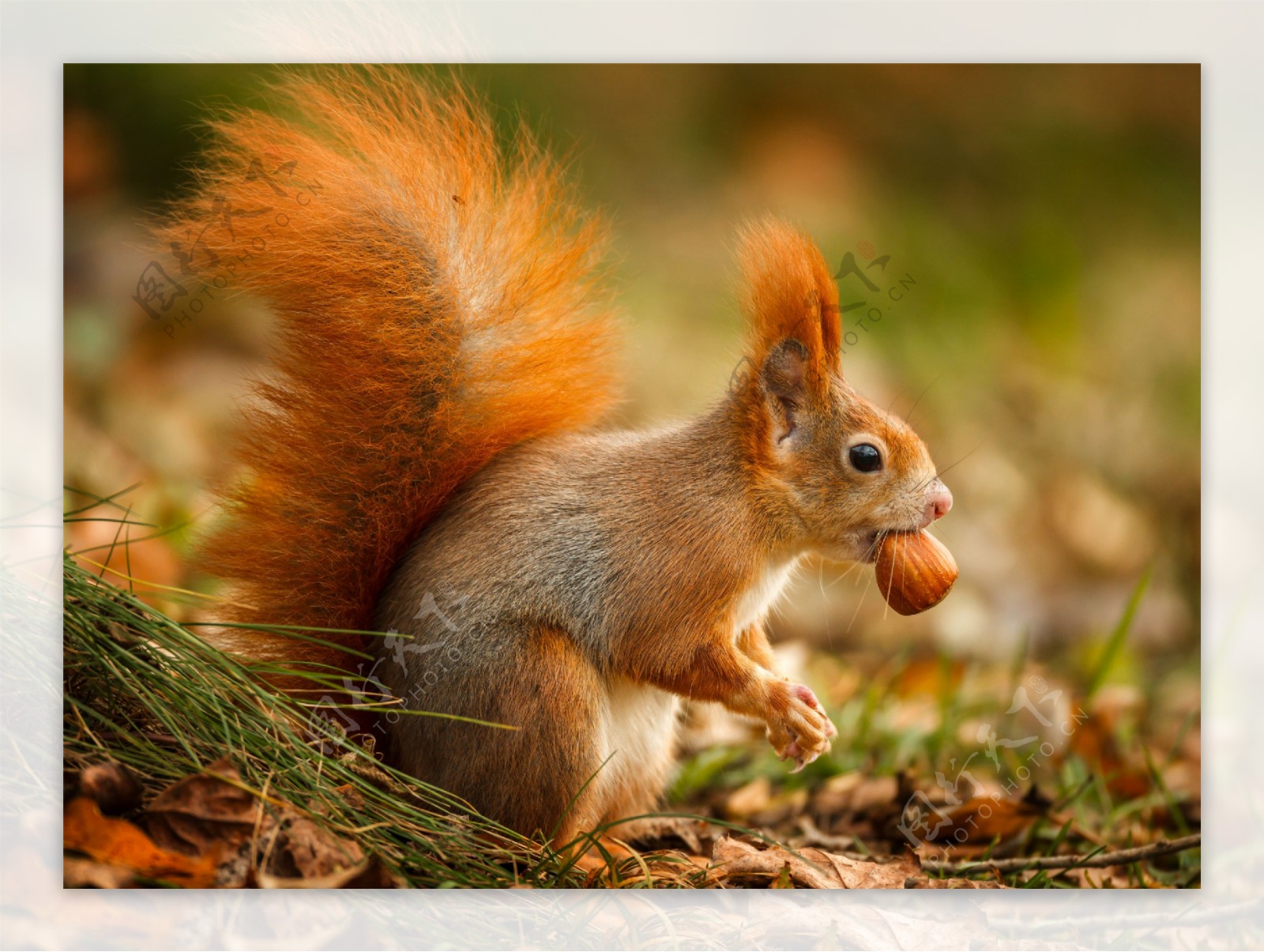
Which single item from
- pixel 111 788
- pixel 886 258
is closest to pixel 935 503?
pixel 886 258

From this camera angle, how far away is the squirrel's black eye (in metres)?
1.65

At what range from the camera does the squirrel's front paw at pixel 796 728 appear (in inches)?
63.6

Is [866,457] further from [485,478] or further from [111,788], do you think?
[111,788]

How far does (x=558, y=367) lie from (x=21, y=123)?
38.9 inches

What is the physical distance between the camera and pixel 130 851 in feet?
5.02

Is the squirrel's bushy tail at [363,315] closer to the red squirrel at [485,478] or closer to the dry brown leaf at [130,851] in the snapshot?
the red squirrel at [485,478]

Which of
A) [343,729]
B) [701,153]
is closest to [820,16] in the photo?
[701,153]

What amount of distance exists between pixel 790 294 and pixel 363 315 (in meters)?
0.66

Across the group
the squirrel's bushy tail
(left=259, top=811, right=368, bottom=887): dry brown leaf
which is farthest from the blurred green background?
(left=259, top=811, right=368, bottom=887): dry brown leaf

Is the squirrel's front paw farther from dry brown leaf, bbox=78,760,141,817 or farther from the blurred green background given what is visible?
dry brown leaf, bbox=78,760,141,817

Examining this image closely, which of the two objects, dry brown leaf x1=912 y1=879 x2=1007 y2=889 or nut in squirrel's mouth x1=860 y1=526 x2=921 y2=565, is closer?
nut in squirrel's mouth x1=860 y1=526 x2=921 y2=565

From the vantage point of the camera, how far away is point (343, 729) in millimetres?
1642

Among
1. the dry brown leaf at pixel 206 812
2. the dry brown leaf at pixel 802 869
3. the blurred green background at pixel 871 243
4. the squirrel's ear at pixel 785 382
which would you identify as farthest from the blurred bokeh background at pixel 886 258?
the dry brown leaf at pixel 802 869

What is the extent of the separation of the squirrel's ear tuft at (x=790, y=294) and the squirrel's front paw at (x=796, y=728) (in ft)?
1.63
